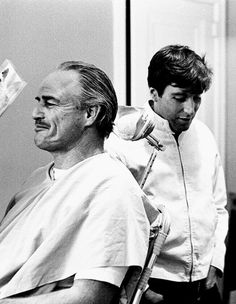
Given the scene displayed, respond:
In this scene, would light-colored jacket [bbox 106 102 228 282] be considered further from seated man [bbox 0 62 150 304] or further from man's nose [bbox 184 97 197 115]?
seated man [bbox 0 62 150 304]

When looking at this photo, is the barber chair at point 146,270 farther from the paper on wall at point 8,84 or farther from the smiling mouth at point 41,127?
the paper on wall at point 8,84

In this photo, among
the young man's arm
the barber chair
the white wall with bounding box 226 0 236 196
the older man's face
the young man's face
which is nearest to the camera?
the young man's arm

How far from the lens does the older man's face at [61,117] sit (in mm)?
1689

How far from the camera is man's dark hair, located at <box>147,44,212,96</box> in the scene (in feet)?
7.16

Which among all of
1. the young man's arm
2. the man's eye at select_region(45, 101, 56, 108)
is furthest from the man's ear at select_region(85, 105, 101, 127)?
the young man's arm

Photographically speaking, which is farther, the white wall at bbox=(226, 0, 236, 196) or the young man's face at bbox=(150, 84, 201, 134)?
the white wall at bbox=(226, 0, 236, 196)

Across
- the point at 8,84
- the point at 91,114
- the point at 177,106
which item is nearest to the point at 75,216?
the point at 91,114

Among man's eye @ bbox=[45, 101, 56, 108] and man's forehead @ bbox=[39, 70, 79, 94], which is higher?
man's forehead @ bbox=[39, 70, 79, 94]

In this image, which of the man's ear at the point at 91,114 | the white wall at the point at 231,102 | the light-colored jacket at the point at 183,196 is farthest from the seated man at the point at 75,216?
the white wall at the point at 231,102

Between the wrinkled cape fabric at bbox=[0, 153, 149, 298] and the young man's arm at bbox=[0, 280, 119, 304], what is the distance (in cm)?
5

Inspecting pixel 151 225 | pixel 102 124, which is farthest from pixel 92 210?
pixel 102 124

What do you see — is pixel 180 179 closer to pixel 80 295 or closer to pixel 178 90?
pixel 178 90

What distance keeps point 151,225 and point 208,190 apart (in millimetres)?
692

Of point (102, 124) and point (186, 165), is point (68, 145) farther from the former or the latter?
point (186, 165)
